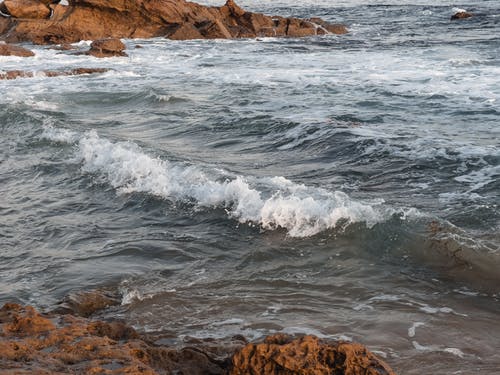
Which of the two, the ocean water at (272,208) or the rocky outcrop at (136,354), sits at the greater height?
the rocky outcrop at (136,354)

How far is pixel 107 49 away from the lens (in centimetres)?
2202

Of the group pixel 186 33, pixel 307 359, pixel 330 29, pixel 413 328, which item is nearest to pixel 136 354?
pixel 307 359

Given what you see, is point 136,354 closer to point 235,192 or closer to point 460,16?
point 235,192

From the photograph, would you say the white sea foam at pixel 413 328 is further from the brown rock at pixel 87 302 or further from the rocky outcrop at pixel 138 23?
A: the rocky outcrop at pixel 138 23

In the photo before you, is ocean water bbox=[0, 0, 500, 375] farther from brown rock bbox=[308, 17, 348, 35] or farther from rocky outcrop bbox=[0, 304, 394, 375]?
brown rock bbox=[308, 17, 348, 35]

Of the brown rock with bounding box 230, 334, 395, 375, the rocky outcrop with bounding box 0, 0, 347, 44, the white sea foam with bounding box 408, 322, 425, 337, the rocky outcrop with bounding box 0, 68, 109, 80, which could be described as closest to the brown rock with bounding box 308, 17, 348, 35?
the rocky outcrop with bounding box 0, 0, 347, 44

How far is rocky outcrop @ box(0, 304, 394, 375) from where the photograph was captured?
3055 mm

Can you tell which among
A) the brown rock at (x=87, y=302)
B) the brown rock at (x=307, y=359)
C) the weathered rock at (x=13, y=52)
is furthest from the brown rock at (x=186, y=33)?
the brown rock at (x=307, y=359)

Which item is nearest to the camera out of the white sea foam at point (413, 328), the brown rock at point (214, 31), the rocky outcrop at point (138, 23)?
the white sea foam at point (413, 328)

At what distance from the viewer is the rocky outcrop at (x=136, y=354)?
305 cm

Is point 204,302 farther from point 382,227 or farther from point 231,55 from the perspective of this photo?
point 231,55

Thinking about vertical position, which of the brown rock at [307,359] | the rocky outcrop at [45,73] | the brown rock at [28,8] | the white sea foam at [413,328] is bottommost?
the rocky outcrop at [45,73]

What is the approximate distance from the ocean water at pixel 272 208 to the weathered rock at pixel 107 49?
6431 millimetres

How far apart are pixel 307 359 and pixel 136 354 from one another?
36.1 inches
